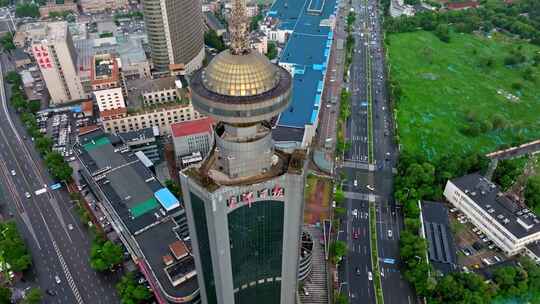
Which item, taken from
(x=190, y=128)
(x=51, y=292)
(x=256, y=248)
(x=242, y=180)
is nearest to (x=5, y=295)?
(x=51, y=292)

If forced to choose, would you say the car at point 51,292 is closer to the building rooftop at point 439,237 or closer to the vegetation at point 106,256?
the vegetation at point 106,256

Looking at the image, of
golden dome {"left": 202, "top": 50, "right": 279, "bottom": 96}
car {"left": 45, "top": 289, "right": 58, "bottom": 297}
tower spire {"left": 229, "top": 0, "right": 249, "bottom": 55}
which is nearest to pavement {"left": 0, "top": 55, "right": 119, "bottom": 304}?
car {"left": 45, "top": 289, "right": 58, "bottom": 297}

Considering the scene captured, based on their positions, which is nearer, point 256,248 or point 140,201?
point 256,248

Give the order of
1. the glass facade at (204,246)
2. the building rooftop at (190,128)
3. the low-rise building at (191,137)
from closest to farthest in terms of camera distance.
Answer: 1. the glass facade at (204,246)
2. the low-rise building at (191,137)
3. the building rooftop at (190,128)

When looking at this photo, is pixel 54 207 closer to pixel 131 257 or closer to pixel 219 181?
pixel 131 257

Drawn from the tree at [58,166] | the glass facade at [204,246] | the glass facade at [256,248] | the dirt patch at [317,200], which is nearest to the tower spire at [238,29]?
the glass facade at [204,246]

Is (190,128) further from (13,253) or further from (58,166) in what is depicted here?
(13,253)
